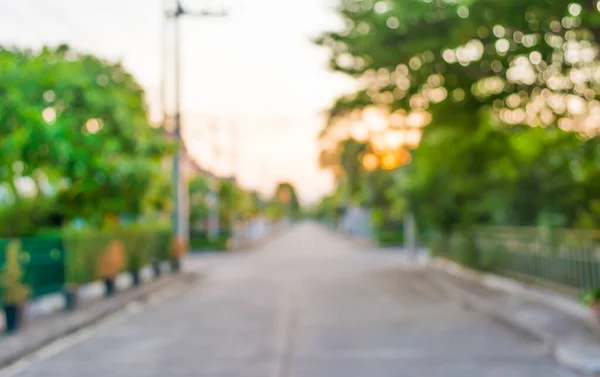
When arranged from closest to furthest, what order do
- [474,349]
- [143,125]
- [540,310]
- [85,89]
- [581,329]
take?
[474,349], [581,329], [540,310], [85,89], [143,125]

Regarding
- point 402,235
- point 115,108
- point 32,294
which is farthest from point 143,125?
point 402,235

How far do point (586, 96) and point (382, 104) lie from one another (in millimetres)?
4471

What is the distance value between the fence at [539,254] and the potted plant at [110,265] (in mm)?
9327

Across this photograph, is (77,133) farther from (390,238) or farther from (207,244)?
(390,238)

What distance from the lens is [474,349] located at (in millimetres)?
9742

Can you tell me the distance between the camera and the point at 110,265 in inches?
721

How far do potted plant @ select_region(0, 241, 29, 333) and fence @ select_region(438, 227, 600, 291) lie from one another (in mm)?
9152

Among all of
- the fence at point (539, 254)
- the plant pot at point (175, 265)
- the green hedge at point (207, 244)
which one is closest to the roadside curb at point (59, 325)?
the plant pot at point (175, 265)

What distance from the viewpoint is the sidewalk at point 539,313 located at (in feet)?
29.2

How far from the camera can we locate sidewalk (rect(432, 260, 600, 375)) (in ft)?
29.2

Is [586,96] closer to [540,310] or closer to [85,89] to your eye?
[540,310]

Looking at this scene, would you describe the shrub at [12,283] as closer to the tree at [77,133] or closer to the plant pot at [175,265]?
the tree at [77,133]

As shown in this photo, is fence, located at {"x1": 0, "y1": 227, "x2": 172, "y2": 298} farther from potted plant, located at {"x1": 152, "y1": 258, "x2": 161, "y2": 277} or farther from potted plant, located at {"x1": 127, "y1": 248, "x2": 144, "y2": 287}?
potted plant, located at {"x1": 152, "y1": 258, "x2": 161, "y2": 277}

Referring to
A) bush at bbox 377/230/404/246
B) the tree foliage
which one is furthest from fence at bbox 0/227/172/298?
bush at bbox 377/230/404/246
